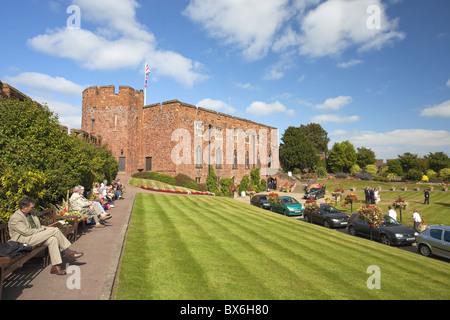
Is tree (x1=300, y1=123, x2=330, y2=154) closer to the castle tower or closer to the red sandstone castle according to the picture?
the red sandstone castle

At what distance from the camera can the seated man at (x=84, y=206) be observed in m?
9.53

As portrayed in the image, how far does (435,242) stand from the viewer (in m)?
11.2

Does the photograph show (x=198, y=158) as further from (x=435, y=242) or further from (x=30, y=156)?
(x=435, y=242)

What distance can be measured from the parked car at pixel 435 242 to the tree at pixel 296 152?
2024 inches

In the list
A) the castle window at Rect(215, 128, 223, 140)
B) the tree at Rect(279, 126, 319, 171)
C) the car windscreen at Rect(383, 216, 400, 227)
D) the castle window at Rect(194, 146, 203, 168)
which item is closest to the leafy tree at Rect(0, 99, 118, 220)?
the car windscreen at Rect(383, 216, 400, 227)

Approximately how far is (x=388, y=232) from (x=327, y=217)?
4338 mm

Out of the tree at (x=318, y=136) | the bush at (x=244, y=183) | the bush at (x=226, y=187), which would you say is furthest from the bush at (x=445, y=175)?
the bush at (x=226, y=187)

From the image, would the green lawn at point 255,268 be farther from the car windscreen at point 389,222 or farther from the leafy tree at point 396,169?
the leafy tree at point 396,169

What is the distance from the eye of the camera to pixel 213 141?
4412 cm

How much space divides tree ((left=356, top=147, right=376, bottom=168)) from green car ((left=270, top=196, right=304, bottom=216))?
7106 centimetres

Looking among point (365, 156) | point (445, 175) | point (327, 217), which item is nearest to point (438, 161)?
point (445, 175)

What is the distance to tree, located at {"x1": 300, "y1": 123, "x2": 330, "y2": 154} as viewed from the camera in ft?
262

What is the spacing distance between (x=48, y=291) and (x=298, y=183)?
51168 millimetres

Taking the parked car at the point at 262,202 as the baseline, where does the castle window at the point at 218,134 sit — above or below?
above
